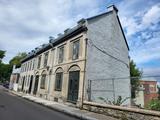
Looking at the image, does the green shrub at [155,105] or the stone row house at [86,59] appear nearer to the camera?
the green shrub at [155,105]

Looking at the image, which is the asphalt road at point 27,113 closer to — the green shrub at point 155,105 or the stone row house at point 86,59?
the stone row house at point 86,59

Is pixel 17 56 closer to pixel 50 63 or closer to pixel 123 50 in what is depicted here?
pixel 50 63

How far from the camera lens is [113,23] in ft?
61.2

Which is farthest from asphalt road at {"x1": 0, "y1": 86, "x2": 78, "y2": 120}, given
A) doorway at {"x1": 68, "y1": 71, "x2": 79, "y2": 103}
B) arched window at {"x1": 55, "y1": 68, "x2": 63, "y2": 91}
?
arched window at {"x1": 55, "y1": 68, "x2": 63, "y2": 91}

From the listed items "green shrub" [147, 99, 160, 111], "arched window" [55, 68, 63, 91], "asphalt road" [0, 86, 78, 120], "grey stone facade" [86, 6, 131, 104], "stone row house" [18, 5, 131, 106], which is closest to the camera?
"asphalt road" [0, 86, 78, 120]

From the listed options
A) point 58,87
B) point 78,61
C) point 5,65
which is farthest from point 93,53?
point 5,65

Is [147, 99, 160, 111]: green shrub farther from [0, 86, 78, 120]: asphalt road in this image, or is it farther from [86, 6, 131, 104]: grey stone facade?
[0, 86, 78, 120]: asphalt road

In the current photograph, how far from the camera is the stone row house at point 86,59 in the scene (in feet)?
49.8

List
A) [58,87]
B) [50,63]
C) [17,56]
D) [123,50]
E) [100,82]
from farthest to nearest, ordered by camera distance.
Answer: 1. [17,56]
2. [50,63]
3. [123,50]
4. [58,87]
5. [100,82]

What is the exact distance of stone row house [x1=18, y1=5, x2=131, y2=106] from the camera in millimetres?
15172

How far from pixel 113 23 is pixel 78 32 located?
15.0ft

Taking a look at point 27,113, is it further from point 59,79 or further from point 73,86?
point 59,79

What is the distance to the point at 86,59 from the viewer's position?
14.9 meters

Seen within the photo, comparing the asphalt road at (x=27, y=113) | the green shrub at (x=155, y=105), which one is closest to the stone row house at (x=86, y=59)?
the asphalt road at (x=27, y=113)
